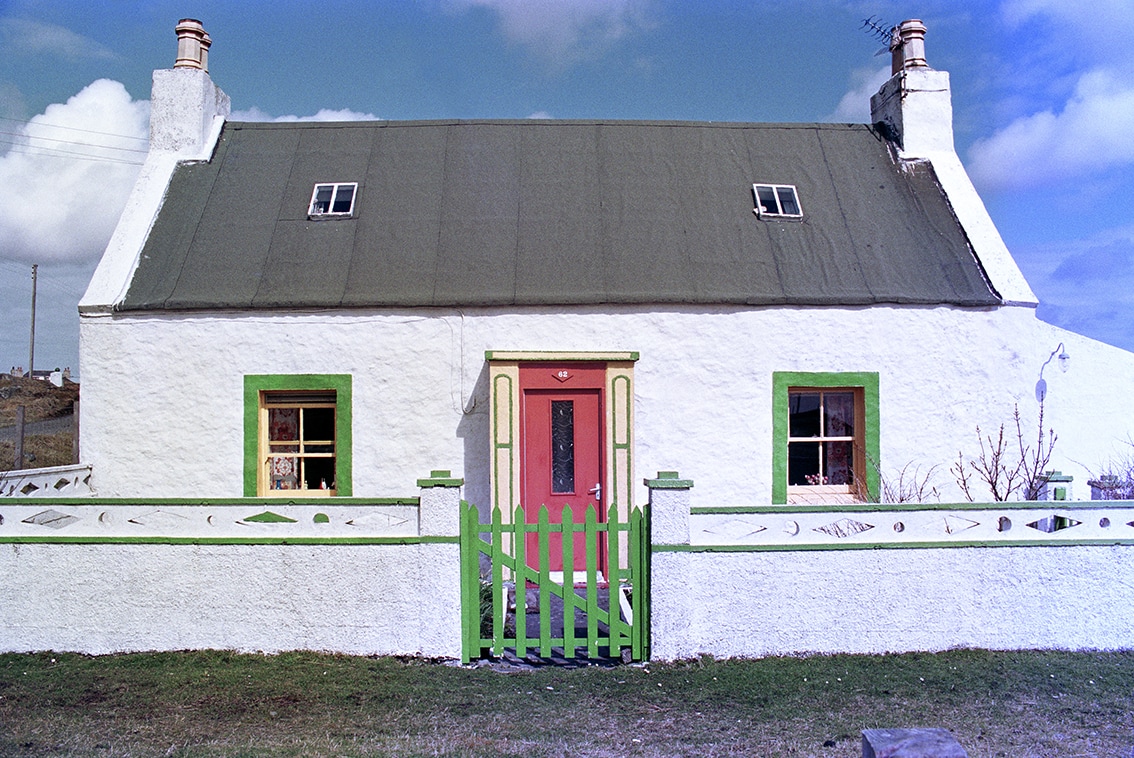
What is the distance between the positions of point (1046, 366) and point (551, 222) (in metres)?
6.12

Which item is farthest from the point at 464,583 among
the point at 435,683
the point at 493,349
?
the point at 493,349

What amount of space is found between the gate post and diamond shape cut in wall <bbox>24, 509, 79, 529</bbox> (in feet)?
15.3

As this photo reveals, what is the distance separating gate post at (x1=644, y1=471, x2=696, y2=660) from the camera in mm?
6555

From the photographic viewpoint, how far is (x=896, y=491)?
9648mm

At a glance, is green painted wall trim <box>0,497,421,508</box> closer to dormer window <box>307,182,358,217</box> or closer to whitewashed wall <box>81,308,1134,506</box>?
whitewashed wall <box>81,308,1134,506</box>

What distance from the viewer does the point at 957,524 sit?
7.07 metres

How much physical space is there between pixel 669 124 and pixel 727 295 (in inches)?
145

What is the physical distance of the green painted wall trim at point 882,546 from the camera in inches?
260

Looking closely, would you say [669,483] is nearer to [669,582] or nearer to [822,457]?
[669,582]

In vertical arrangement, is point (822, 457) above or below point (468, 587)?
above

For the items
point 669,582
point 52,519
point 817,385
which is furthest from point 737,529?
point 52,519

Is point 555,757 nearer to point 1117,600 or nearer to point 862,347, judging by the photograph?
point 1117,600

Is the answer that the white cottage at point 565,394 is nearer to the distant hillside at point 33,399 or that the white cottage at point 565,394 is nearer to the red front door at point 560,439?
the red front door at point 560,439

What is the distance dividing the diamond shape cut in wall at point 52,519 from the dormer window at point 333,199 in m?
4.99
